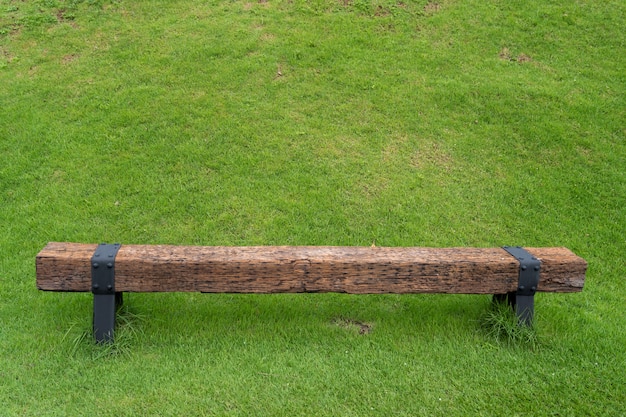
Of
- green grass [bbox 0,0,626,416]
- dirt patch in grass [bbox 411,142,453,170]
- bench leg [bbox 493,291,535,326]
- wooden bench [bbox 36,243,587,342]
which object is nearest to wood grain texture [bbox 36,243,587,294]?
wooden bench [bbox 36,243,587,342]

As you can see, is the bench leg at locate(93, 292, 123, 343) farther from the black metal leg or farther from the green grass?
the black metal leg

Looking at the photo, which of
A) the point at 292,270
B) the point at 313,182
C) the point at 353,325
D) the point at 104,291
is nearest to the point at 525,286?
the point at 353,325

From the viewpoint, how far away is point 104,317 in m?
3.46

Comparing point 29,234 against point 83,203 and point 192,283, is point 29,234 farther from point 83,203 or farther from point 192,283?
point 192,283

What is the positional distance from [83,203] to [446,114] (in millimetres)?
4120

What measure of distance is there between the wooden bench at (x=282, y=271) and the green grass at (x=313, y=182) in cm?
37

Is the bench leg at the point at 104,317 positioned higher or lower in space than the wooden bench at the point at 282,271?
lower

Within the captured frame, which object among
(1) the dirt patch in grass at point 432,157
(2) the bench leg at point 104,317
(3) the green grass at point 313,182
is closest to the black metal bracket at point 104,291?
(2) the bench leg at point 104,317

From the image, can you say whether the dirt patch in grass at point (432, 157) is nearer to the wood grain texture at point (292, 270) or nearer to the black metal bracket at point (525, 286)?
the black metal bracket at point (525, 286)

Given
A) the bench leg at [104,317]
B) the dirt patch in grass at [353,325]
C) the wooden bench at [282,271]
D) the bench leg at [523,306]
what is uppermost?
the wooden bench at [282,271]

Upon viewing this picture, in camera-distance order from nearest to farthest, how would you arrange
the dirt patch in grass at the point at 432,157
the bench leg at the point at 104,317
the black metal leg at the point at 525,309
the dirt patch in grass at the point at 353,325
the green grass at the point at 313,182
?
1. the green grass at the point at 313,182
2. the bench leg at the point at 104,317
3. the black metal leg at the point at 525,309
4. the dirt patch in grass at the point at 353,325
5. the dirt patch in grass at the point at 432,157

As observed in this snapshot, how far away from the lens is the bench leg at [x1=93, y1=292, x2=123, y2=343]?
3.45 meters

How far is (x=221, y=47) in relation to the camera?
7414mm

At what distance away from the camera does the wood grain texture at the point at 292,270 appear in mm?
3389
